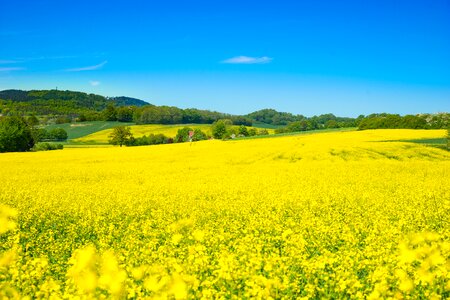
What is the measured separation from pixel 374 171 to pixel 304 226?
43.2 ft

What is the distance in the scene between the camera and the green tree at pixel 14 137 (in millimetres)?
51812

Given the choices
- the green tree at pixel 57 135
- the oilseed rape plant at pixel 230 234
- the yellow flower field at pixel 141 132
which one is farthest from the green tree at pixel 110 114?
the oilseed rape plant at pixel 230 234

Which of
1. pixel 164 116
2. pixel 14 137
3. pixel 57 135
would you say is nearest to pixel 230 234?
pixel 14 137

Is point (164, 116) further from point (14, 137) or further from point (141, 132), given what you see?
point (14, 137)

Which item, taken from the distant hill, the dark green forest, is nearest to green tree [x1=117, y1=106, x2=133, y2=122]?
the dark green forest

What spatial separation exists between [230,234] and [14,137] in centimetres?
5247

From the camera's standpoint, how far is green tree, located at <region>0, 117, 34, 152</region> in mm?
51812

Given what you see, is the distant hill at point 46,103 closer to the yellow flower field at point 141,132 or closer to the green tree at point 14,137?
the yellow flower field at point 141,132

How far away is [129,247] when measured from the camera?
759 cm

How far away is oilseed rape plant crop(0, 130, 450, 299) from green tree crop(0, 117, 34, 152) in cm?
3328

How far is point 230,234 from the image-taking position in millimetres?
8375

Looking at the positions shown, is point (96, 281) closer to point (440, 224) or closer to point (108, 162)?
point (440, 224)

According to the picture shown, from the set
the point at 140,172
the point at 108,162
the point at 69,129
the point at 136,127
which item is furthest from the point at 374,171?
the point at 69,129

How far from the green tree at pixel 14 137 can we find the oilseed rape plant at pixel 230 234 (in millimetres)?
33285
